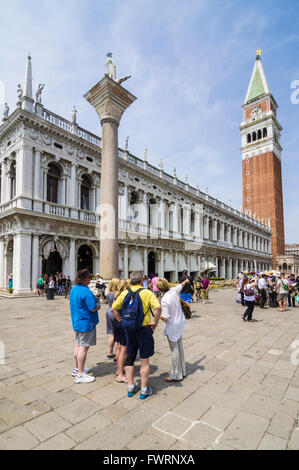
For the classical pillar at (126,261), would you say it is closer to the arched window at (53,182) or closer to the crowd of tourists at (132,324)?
the arched window at (53,182)

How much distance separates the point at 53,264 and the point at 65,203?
15.5ft

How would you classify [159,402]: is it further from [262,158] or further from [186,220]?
[262,158]

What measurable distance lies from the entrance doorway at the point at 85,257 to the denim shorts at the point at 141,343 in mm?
17406

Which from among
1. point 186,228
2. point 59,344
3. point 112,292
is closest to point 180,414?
point 112,292

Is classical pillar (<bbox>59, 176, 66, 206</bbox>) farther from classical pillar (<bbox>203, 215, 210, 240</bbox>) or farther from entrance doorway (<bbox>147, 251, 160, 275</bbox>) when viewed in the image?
classical pillar (<bbox>203, 215, 210, 240</bbox>)

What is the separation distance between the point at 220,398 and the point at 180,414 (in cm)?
73

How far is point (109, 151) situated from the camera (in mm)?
11867

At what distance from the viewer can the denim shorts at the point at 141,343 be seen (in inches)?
140

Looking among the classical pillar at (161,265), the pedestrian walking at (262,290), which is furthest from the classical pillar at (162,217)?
the pedestrian walking at (262,290)

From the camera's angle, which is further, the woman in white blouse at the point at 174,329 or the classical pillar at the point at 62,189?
the classical pillar at the point at 62,189

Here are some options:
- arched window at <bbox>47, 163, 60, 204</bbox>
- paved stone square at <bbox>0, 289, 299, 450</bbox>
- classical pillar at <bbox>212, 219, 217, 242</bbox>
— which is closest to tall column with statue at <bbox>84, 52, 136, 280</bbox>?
paved stone square at <bbox>0, 289, 299, 450</bbox>

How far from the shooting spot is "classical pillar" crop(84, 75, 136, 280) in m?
11.5

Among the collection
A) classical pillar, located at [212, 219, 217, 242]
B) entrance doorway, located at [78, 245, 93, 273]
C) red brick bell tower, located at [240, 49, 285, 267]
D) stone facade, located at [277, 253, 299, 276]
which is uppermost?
red brick bell tower, located at [240, 49, 285, 267]

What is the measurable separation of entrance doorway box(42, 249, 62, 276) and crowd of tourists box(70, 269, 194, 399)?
50.7 feet
